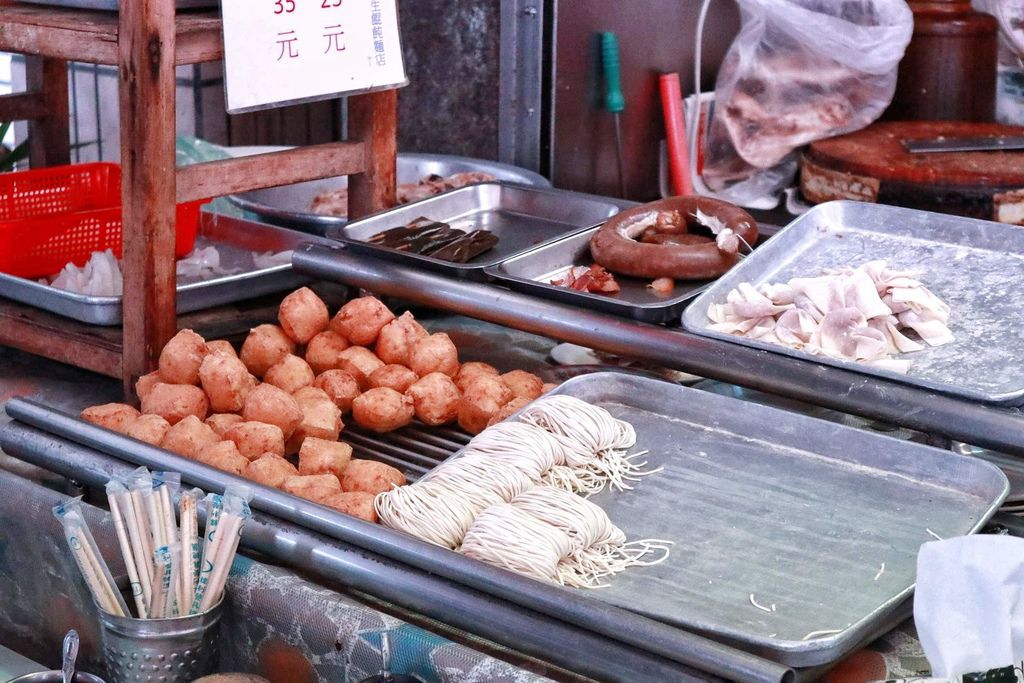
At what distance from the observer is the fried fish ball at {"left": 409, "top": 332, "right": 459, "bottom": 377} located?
2543 millimetres

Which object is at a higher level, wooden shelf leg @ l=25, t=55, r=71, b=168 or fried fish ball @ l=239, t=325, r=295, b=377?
wooden shelf leg @ l=25, t=55, r=71, b=168

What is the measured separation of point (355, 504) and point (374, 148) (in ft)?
4.37

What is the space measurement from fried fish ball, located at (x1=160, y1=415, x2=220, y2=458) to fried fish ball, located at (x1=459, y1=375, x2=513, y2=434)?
48 cm

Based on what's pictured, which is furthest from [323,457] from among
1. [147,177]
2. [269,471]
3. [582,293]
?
[147,177]

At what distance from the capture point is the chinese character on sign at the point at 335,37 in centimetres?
273

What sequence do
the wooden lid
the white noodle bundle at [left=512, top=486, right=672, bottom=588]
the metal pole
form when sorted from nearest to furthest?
the white noodle bundle at [left=512, top=486, right=672, bottom=588]
the metal pole
the wooden lid

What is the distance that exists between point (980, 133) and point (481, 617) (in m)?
3.30

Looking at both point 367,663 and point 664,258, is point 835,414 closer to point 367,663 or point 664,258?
point 664,258

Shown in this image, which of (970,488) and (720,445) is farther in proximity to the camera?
(720,445)

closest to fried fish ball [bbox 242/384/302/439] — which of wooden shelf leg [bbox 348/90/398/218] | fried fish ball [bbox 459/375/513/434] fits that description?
fried fish ball [bbox 459/375/513/434]

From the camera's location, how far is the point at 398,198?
11.2 feet

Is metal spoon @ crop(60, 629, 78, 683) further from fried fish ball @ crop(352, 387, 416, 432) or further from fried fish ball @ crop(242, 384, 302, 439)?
fried fish ball @ crop(352, 387, 416, 432)

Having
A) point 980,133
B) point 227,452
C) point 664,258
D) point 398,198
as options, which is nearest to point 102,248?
point 398,198

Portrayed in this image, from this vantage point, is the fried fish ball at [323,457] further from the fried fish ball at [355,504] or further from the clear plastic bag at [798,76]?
the clear plastic bag at [798,76]
